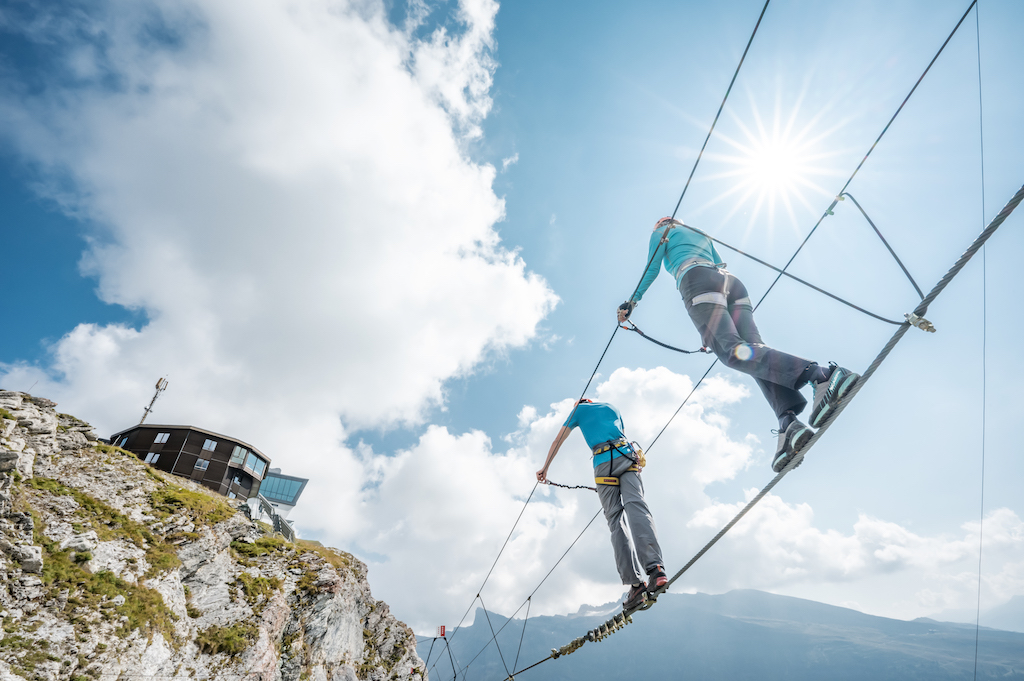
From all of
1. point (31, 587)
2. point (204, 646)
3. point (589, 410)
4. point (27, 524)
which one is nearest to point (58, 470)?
point (27, 524)

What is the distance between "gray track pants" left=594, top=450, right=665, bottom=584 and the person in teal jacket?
204cm

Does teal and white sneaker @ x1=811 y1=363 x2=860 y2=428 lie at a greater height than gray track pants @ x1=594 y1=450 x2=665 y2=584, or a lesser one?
greater

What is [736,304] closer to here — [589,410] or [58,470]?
[589,410]

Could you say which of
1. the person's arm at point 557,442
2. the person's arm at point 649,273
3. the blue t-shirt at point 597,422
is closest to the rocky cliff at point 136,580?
the person's arm at point 557,442

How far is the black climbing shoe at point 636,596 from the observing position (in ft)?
19.4

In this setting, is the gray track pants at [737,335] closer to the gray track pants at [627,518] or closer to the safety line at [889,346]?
the safety line at [889,346]

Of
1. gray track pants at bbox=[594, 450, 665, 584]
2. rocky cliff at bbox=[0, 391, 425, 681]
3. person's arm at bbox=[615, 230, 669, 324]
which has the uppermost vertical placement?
person's arm at bbox=[615, 230, 669, 324]

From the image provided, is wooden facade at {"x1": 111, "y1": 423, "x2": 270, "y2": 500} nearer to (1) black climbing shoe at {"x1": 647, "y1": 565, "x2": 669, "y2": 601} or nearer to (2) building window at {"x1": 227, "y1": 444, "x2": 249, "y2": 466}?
(2) building window at {"x1": 227, "y1": 444, "x2": 249, "y2": 466}

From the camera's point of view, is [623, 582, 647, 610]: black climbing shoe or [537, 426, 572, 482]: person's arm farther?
[537, 426, 572, 482]: person's arm

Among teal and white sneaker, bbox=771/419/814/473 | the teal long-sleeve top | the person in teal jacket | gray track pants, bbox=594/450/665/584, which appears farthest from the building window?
teal and white sneaker, bbox=771/419/814/473

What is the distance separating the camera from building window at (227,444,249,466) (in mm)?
50884

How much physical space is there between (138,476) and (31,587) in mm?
14216

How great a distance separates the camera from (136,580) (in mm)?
21062

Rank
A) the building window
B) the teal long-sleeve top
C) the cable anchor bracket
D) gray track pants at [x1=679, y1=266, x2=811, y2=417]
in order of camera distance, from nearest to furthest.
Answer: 1. the cable anchor bracket
2. gray track pants at [x1=679, y1=266, x2=811, y2=417]
3. the teal long-sleeve top
4. the building window
